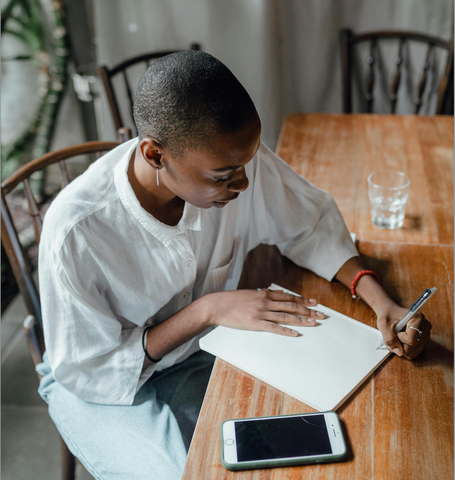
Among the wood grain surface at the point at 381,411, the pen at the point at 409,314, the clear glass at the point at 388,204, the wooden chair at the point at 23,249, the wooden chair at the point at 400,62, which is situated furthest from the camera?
the wooden chair at the point at 400,62

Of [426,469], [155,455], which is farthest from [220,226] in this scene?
[426,469]

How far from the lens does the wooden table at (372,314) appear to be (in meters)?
0.62

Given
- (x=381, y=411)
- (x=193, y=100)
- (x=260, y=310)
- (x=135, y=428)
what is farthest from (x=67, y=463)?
(x=193, y=100)

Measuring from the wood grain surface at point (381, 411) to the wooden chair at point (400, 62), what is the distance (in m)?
1.24

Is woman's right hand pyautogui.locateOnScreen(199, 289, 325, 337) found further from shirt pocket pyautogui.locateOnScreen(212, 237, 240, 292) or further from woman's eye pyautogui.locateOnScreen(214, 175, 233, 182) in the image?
woman's eye pyautogui.locateOnScreen(214, 175, 233, 182)

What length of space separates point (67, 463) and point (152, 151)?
0.75m

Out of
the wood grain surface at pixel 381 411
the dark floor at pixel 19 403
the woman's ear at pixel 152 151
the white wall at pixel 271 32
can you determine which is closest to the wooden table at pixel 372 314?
the wood grain surface at pixel 381 411

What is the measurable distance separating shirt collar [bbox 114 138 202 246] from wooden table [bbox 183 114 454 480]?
0.56ft

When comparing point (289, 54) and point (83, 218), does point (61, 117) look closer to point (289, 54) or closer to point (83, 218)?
point (289, 54)

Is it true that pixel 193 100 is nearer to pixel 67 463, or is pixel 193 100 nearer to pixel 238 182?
pixel 238 182

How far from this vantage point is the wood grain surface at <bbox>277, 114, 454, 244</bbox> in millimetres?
→ 1119

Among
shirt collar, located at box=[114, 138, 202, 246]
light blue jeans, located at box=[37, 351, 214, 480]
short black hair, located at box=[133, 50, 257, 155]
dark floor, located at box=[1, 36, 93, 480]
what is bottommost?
dark floor, located at box=[1, 36, 93, 480]

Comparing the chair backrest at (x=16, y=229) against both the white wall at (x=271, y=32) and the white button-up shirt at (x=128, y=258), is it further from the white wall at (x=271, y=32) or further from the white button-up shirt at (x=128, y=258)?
the white wall at (x=271, y=32)

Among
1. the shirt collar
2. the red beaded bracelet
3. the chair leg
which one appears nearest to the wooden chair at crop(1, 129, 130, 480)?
the chair leg
